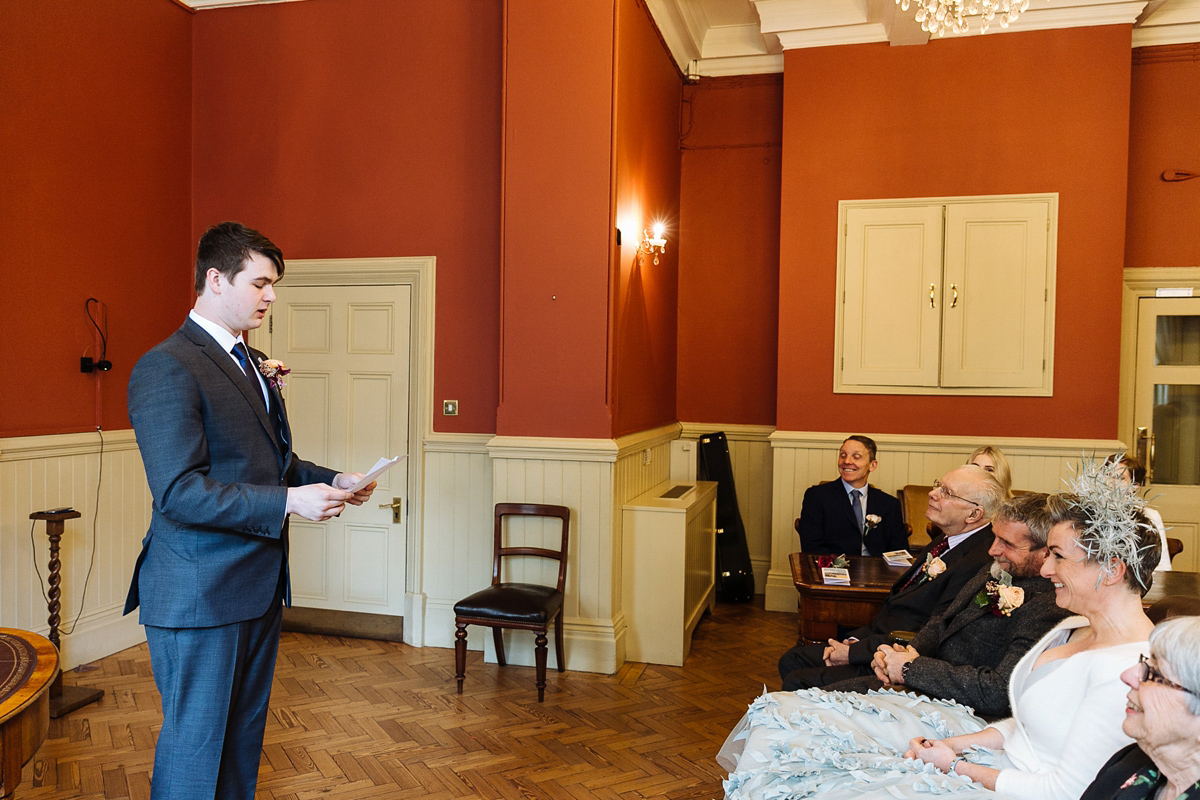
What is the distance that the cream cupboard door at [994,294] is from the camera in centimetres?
554

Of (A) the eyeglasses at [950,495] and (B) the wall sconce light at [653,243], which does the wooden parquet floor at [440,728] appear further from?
(B) the wall sconce light at [653,243]

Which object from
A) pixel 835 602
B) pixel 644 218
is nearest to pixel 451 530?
pixel 644 218

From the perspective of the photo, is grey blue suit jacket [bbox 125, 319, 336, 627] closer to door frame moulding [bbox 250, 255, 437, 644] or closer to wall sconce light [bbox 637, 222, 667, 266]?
door frame moulding [bbox 250, 255, 437, 644]

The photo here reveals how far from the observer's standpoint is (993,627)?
2605mm

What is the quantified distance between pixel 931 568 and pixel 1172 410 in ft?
12.8

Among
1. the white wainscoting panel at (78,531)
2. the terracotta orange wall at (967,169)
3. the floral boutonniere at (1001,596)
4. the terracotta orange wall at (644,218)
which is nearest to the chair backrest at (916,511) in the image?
the terracotta orange wall at (967,169)

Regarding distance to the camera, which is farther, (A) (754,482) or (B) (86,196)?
(A) (754,482)

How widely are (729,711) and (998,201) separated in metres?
3.88

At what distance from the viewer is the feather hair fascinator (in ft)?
6.20

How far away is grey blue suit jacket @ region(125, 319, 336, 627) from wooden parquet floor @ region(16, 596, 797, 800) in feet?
4.90

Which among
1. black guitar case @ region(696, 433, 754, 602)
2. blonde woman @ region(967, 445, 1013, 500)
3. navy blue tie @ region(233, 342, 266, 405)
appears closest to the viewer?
navy blue tie @ region(233, 342, 266, 405)

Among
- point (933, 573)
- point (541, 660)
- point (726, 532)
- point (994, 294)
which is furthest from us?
point (726, 532)

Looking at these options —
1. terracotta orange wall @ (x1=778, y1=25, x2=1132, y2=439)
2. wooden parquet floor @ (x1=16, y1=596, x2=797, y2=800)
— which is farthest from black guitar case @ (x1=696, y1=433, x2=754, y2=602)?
wooden parquet floor @ (x1=16, y1=596, x2=797, y2=800)

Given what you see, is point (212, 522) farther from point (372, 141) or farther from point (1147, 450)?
point (1147, 450)
